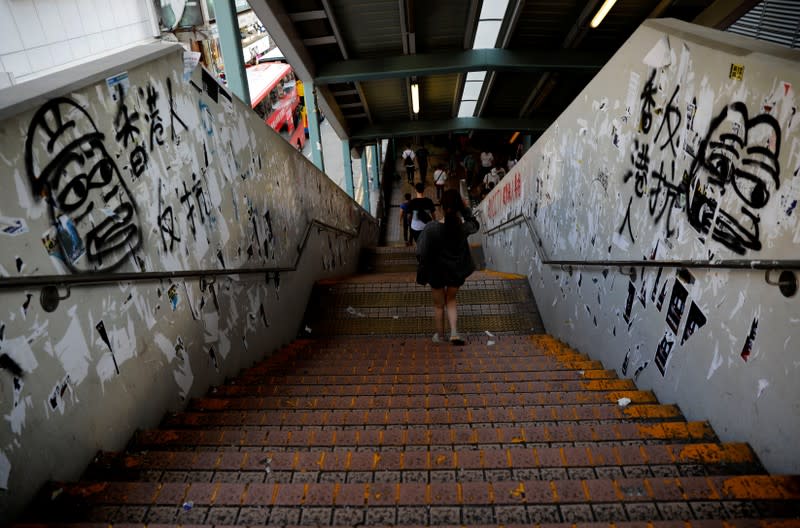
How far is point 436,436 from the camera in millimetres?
2275

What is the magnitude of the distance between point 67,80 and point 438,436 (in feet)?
7.87

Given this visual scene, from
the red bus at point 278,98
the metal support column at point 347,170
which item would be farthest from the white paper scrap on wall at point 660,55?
the red bus at point 278,98

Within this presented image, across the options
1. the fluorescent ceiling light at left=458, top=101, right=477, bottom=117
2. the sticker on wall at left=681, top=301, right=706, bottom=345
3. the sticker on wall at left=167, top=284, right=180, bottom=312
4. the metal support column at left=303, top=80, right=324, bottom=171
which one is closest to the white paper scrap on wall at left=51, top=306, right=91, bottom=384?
the sticker on wall at left=167, top=284, right=180, bottom=312

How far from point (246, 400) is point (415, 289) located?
12.1ft

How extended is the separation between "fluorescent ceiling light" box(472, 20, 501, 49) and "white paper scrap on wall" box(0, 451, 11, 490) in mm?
9105

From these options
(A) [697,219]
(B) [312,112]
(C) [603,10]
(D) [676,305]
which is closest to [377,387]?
(D) [676,305]

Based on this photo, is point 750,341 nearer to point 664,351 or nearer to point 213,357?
point 664,351

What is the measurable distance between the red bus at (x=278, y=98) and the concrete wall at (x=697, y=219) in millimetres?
17026

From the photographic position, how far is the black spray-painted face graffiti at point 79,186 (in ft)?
5.85

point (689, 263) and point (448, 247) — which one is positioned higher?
point (689, 263)

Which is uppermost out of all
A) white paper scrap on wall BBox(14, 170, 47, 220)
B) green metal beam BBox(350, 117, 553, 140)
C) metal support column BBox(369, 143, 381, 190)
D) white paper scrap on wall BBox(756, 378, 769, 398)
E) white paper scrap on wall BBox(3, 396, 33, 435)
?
white paper scrap on wall BBox(14, 170, 47, 220)

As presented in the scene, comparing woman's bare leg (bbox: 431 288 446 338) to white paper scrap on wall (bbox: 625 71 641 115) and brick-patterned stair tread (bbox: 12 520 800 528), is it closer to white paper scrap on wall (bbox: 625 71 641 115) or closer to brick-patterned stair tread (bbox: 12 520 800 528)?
white paper scrap on wall (bbox: 625 71 641 115)

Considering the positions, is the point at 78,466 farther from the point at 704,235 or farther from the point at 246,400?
the point at 704,235

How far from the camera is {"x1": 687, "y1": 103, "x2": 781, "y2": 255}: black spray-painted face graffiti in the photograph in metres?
1.92
